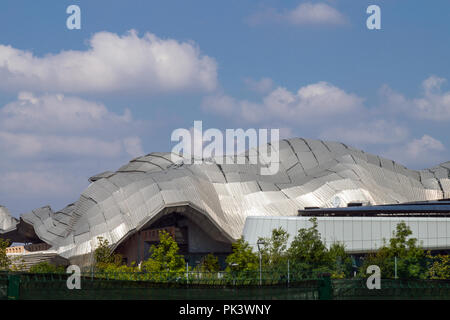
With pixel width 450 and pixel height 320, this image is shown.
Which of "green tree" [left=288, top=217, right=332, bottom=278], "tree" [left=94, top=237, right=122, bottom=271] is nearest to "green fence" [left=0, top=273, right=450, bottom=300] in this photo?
"green tree" [left=288, top=217, right=332, bottom=278]

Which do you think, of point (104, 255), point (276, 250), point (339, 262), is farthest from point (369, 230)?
point (104, 255)

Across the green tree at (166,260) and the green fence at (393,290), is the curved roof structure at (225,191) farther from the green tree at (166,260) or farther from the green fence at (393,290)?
the green fence at (393,290)

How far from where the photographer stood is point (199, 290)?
73.3 feet

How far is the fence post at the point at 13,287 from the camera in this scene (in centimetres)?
2017

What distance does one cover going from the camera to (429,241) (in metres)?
49.7

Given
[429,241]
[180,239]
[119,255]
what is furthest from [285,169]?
[429,241]

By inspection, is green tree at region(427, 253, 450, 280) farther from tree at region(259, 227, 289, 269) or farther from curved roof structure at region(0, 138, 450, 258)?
curved roof structure at region(0, 138, 450, 258)

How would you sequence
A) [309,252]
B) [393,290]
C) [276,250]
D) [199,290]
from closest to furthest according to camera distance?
[199,290], [393,290], [309,252], [276,250]

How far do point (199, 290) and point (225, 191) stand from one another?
54.4m

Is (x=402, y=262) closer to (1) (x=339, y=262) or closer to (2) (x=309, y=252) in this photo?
(1) (x=339, y=262)

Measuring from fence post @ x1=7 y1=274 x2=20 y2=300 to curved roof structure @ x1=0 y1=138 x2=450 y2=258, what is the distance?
151 feet

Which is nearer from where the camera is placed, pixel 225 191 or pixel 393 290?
pixel 393 290
